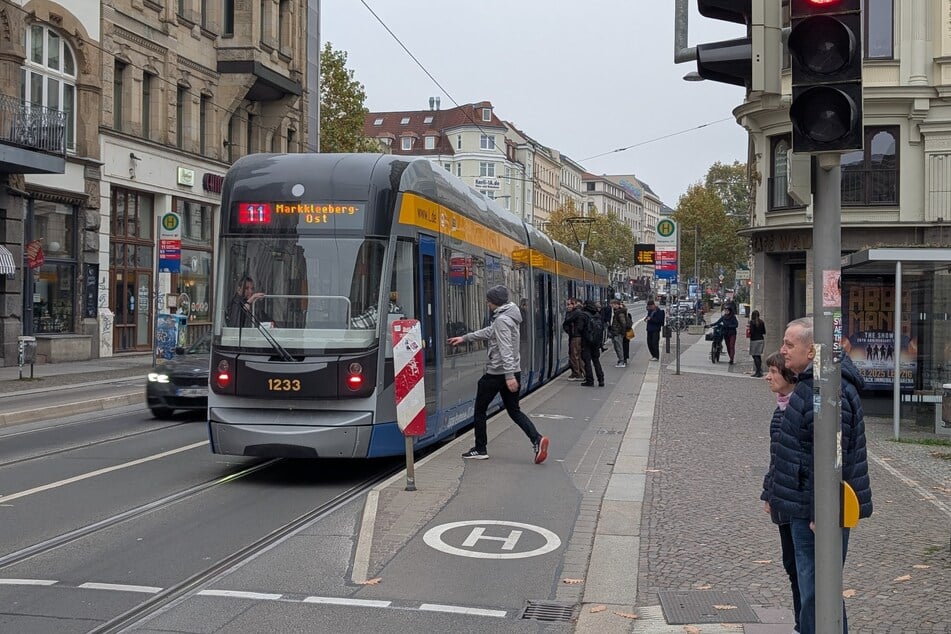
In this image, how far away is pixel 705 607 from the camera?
6027 mm

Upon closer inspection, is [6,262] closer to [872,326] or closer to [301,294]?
[301,294]

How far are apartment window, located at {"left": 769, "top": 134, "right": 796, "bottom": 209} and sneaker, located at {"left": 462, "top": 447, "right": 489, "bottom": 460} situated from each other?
64.7 feet

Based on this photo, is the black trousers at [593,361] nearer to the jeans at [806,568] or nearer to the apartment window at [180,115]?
the jeans at [806,568]

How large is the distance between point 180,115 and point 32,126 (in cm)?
913

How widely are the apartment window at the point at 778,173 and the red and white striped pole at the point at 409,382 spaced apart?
70.3 ft

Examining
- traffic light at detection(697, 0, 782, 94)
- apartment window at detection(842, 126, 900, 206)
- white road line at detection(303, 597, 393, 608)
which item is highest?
apartment window at detection(842, 126, 900, 206)

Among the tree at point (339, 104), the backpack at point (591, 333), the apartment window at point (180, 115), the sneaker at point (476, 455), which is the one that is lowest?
the sneaker at point (476, 455)

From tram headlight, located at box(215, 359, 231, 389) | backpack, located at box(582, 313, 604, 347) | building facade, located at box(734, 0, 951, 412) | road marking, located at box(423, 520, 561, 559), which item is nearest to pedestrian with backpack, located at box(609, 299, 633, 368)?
building facade, located at box(734, 0, 951, 412)

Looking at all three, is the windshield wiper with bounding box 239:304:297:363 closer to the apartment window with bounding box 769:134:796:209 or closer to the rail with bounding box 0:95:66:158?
the rail with bounding box 0:95:66:158

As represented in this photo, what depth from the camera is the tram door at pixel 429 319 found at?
11.0 m

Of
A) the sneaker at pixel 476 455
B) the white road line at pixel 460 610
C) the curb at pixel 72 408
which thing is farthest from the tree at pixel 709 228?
the white road line at pixel 460 610

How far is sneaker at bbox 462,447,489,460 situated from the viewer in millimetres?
11359

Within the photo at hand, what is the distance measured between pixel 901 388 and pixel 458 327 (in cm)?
707

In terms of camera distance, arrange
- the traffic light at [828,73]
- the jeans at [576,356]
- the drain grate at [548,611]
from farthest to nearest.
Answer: the jeans at [576,356] → the drain grate at [548,611] → the traffic light at [828,73]
